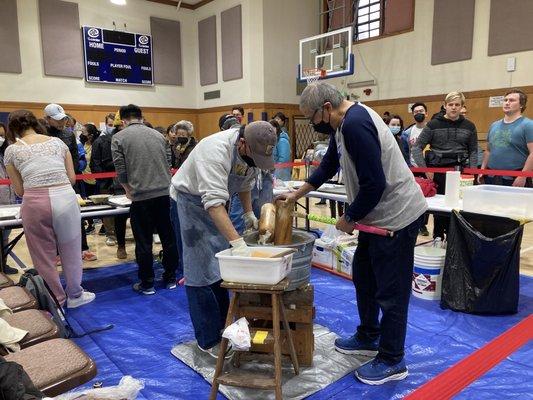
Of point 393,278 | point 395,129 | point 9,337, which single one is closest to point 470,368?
point 393,278

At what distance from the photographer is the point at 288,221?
2240 millimetres

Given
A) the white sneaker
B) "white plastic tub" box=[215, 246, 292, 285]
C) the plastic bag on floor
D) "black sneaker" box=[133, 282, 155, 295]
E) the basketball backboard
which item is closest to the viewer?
the plastic bag on floor

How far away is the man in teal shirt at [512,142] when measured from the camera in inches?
145

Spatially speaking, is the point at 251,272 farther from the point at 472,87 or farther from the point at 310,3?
the point at 310,3

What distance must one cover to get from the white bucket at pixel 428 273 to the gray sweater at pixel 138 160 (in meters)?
2.03

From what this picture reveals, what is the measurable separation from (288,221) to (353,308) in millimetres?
1161

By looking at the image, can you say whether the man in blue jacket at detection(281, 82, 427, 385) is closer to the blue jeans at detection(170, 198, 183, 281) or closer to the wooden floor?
the blue jeans at detection(170, 198, 183, 281)

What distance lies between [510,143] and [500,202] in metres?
1.28

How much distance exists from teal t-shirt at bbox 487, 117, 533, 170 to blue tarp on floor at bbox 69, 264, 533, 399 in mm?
1114

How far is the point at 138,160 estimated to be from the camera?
3.21m

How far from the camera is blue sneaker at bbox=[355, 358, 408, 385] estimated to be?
2.09 metres

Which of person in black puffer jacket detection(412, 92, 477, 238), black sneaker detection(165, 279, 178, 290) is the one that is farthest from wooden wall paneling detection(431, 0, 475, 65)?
black sneaker detection(165, 279, 178, 290)

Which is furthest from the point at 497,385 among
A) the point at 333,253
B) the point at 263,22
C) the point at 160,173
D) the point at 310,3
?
the point at 310,3

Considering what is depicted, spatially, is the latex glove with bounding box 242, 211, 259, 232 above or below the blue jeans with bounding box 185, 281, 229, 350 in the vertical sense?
above
